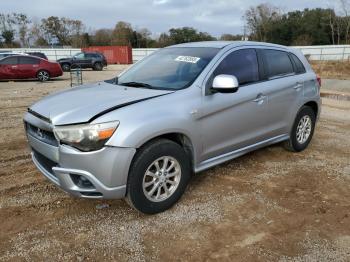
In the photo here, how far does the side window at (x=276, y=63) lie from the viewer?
4.91 meters

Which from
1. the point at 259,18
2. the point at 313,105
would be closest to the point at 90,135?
the point at 313,105

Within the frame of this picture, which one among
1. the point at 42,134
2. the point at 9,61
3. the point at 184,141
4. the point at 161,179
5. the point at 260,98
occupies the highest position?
the point at 9,61

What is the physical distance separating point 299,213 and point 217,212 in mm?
846

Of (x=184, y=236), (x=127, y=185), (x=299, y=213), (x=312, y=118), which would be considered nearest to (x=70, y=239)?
(x=127, y=185)

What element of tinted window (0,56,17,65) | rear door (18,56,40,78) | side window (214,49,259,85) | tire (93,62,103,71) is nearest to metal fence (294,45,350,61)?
tire (93,62,103,71)

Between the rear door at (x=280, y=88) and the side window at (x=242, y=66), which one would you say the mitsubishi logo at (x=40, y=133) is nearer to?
the side window at (x=242, y=66)

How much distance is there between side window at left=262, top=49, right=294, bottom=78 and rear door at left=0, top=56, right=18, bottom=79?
1615 centimetres

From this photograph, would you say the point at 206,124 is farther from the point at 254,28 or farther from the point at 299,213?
the point at 254,28

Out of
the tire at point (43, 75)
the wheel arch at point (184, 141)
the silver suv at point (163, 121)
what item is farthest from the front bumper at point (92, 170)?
the tire at point (43, 75)

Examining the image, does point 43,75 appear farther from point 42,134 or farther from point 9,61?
point 42,134

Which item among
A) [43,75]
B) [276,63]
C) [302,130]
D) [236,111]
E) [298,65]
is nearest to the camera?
[236,111]

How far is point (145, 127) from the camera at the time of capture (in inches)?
131

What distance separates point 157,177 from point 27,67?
1688cm

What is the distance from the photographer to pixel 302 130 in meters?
5.74
